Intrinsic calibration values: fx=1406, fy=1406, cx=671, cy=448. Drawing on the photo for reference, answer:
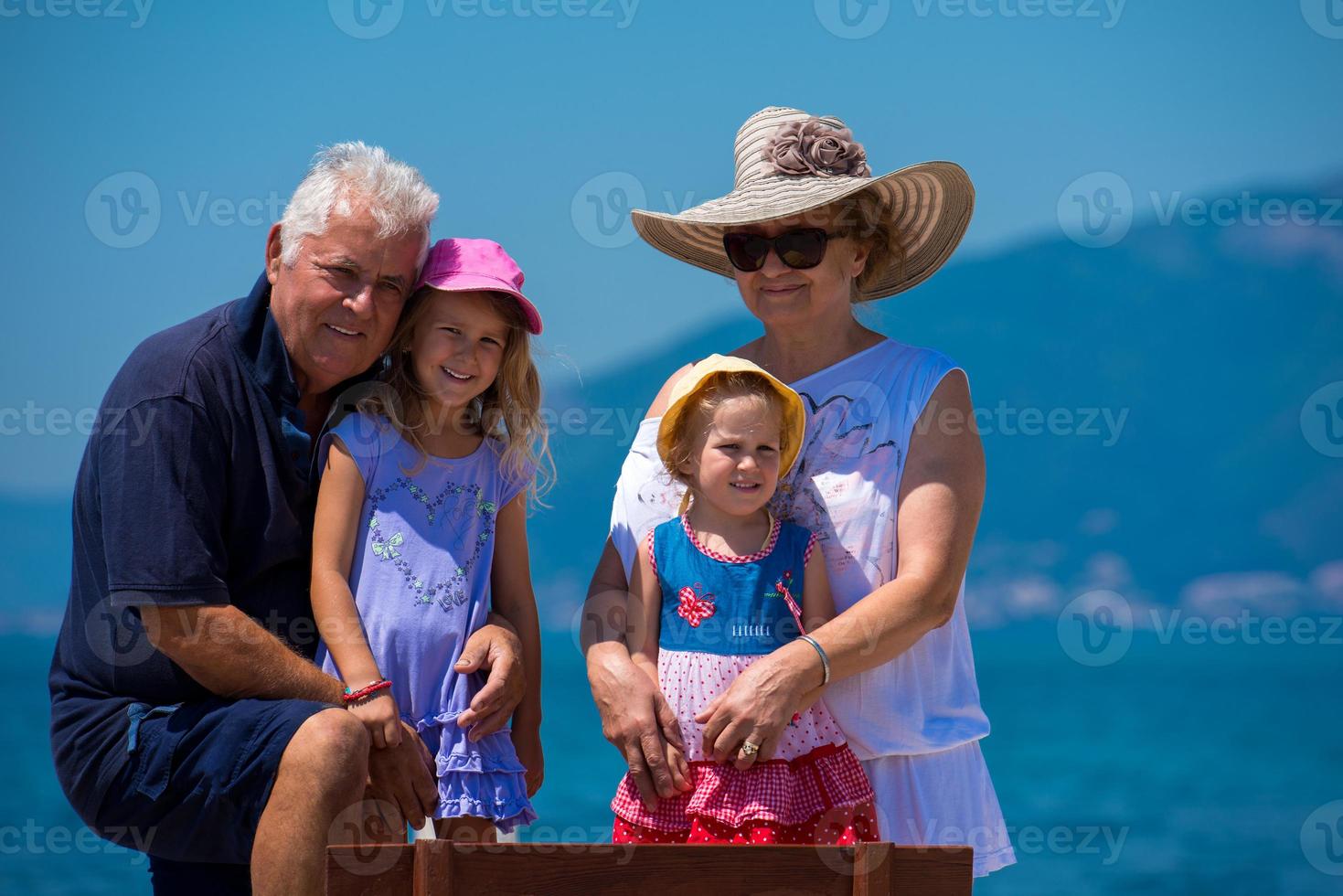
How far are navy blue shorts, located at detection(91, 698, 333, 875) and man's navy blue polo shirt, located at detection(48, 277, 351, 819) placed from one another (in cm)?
5

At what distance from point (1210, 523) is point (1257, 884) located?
11.1m

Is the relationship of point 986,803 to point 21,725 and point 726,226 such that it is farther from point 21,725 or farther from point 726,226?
point 21,725

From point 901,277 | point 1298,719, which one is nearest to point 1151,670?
point 1298,719

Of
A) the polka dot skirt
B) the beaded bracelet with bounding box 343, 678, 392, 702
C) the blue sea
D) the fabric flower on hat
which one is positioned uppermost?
the fabric flower on hat

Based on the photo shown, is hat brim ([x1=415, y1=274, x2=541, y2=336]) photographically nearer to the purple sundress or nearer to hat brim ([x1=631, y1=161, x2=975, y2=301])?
the purple sundress

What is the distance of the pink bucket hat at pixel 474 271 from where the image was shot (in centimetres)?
331

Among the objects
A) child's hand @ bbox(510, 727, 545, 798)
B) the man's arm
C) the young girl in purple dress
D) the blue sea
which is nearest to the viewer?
the man's arm

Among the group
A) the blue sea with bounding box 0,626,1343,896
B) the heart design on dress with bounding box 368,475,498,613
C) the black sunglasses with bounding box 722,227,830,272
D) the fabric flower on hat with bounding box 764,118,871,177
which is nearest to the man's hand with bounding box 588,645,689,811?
the heart design on dress with bounding box 368,475,498,613

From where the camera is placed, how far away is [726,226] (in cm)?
346

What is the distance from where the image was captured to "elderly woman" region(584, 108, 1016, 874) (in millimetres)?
3084

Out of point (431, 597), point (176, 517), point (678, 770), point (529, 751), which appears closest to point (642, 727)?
point (678, 770)

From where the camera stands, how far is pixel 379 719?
3041 millimetres

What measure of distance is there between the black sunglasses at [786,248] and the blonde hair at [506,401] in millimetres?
569

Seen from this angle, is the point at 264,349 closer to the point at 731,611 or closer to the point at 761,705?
the point at 731,611
